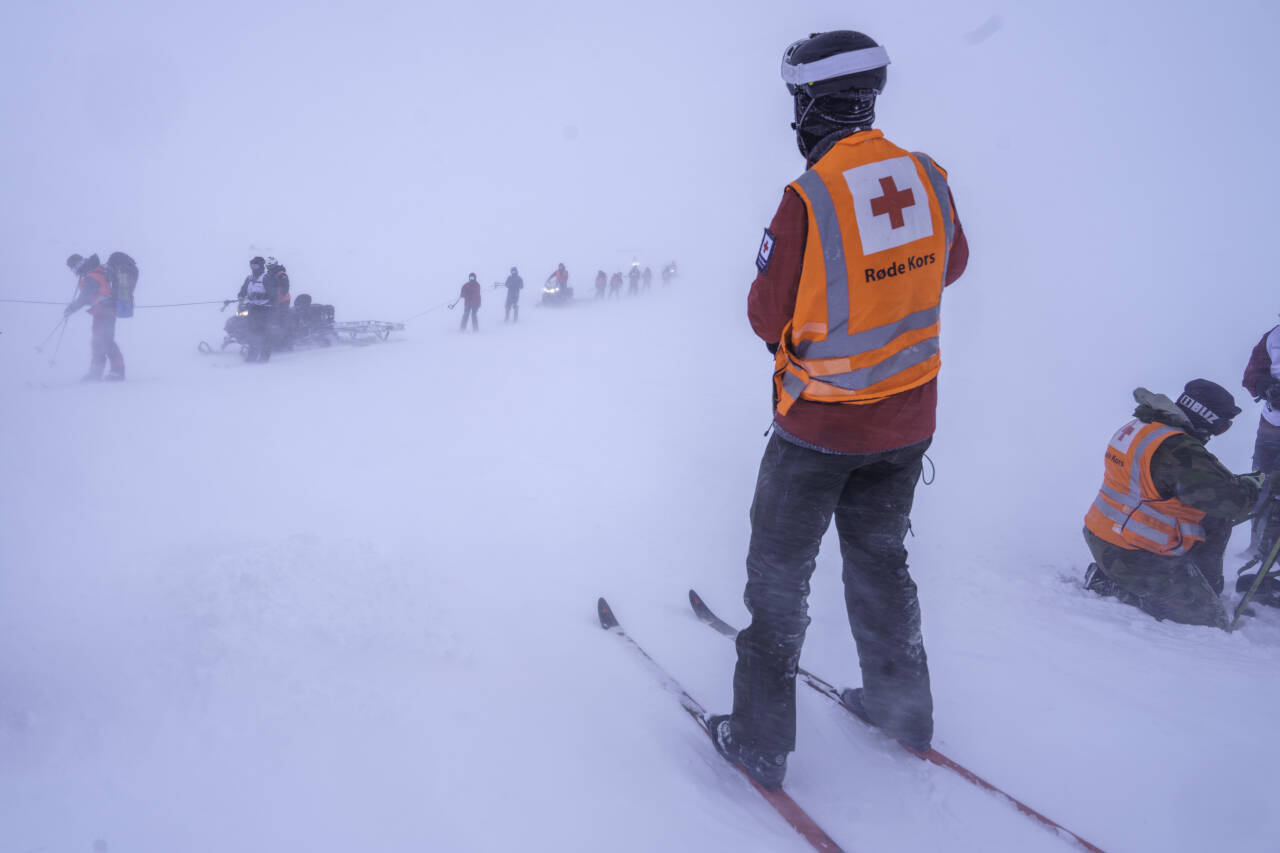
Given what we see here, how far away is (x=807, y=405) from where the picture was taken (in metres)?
1.63

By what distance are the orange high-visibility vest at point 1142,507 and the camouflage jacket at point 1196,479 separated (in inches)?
1.8

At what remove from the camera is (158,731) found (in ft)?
5.75

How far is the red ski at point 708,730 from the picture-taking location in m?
1.62

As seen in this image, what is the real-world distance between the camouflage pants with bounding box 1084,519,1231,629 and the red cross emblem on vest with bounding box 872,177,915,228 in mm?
2888

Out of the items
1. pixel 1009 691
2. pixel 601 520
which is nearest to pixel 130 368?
pixel 601 520

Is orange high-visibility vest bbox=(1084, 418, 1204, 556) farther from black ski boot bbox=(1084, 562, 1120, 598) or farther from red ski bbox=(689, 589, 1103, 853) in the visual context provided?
red ski bbox=(689, 589, 1103, 853)

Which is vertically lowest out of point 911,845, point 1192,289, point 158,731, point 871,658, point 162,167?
point 911,845

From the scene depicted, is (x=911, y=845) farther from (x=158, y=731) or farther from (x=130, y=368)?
(x=130, y=368)

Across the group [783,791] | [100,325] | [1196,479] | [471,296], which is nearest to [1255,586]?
[1196,479]

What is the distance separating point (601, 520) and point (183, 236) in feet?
104

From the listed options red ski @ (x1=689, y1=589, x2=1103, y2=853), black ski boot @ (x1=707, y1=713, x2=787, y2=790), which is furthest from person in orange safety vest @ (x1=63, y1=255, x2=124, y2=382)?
black ski boot @ (x1=707, y1=713, x2=787, y2=790)

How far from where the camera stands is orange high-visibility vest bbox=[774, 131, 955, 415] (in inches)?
58.8

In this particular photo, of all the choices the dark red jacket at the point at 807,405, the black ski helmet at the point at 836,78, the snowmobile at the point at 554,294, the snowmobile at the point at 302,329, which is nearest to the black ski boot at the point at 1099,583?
the dark red jacket at the point at 807,405

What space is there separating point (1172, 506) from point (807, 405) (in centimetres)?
277
